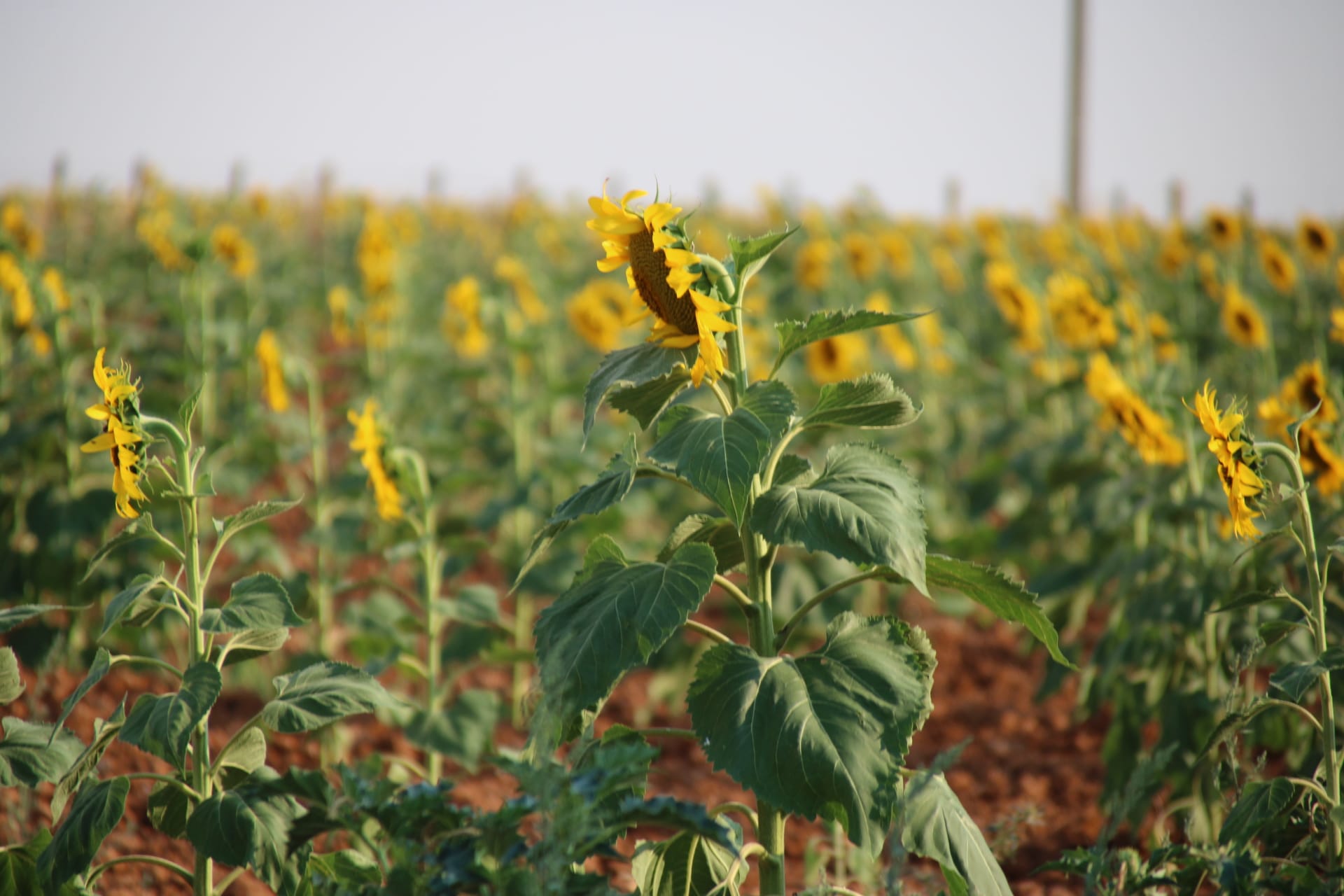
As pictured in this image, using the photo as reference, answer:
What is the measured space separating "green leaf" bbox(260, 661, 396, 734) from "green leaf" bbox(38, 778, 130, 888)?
24 cm

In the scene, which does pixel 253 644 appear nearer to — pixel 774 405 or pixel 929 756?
pixel 774 405

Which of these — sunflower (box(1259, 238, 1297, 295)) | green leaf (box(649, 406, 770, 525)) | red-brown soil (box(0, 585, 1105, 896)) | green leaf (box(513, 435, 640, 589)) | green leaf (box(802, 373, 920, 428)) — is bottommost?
red-brown soil (box(0, 585, 1105, 896))

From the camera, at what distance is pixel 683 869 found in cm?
170

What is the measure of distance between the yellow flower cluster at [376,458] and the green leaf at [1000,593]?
161 cm

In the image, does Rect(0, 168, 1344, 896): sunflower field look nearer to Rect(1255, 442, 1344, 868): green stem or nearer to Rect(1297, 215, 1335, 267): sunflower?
Rect(1255, 442, 1344, 868): green stem

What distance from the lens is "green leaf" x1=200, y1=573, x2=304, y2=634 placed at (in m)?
1.70

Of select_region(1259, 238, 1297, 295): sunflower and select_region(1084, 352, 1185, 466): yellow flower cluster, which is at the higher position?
select_region(1259, 238, 1297, 295): sunflower

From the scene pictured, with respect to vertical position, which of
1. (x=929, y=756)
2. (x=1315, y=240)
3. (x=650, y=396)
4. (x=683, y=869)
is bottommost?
(x=929, y=756)

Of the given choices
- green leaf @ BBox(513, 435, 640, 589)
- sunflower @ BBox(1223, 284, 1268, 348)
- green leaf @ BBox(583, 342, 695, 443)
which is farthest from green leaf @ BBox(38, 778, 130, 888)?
sunflower @ BBox(1223, 284, 1268, 348)

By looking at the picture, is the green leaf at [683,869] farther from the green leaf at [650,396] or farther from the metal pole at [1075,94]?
the metal pole at [1075,94]

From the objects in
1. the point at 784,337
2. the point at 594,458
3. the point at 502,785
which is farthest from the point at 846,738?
the point at 594,458

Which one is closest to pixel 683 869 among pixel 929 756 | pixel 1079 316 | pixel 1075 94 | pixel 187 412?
pixel 187 412

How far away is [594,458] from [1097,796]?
2199 mm

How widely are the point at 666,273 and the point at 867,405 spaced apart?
366 millimetres
